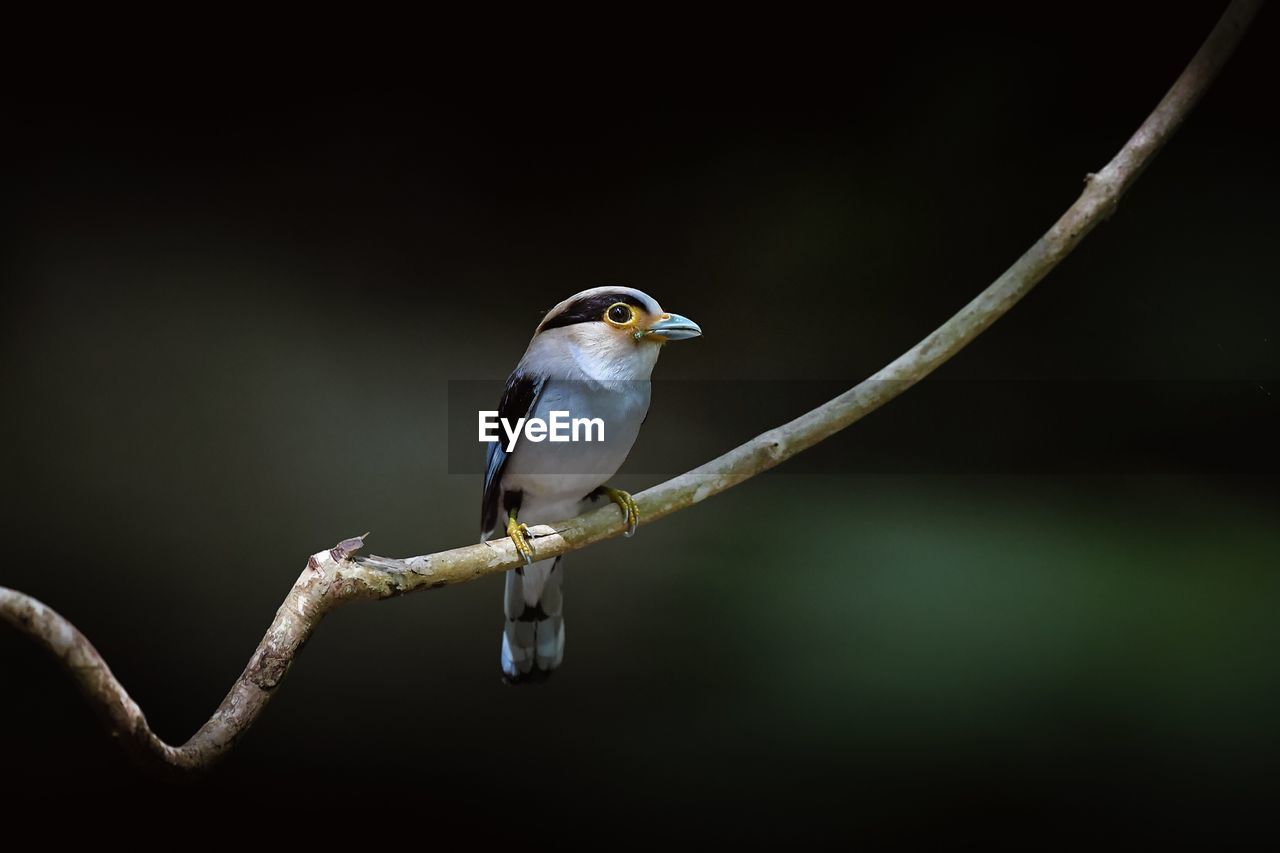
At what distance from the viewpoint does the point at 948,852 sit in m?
2.02

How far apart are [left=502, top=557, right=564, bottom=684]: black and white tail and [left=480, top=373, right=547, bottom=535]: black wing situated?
16cm

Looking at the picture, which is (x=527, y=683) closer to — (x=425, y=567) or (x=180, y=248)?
(x=425, y=567)

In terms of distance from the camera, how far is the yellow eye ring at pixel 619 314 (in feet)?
5.64

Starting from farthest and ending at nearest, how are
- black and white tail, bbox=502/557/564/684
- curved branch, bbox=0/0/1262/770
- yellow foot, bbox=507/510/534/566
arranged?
1. black and white tail, bbox=502/557/564/684
2. yellow foot, bbox=507/510/534/566
3. curved branch, bbox=0/0/1262/770

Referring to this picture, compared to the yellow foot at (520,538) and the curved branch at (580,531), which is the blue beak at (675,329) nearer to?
the curved branch at (580,531)

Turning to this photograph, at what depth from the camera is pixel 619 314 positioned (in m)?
1.72

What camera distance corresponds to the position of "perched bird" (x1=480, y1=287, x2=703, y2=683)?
1.71 m

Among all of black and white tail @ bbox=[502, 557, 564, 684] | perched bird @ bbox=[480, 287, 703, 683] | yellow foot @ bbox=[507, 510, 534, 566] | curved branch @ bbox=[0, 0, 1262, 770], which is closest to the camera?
curved branch @ bbox=[0, 0, 1262, 770]

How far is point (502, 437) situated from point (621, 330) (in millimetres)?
311

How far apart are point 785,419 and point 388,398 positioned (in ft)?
2.81

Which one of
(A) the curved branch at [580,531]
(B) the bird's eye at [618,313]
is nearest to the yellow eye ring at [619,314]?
(B) the bird's eye at [618,313]

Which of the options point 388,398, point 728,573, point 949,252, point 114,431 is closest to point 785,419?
point 728,573

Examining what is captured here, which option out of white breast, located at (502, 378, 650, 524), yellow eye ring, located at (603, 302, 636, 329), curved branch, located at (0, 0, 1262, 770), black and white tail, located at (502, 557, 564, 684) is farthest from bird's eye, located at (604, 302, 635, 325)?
black and white tail, located at (502, 557, 564, 684)

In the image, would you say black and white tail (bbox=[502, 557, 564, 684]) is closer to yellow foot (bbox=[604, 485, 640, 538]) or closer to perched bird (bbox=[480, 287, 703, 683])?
perched bird (bbox=[480, 287, 703, 683])
